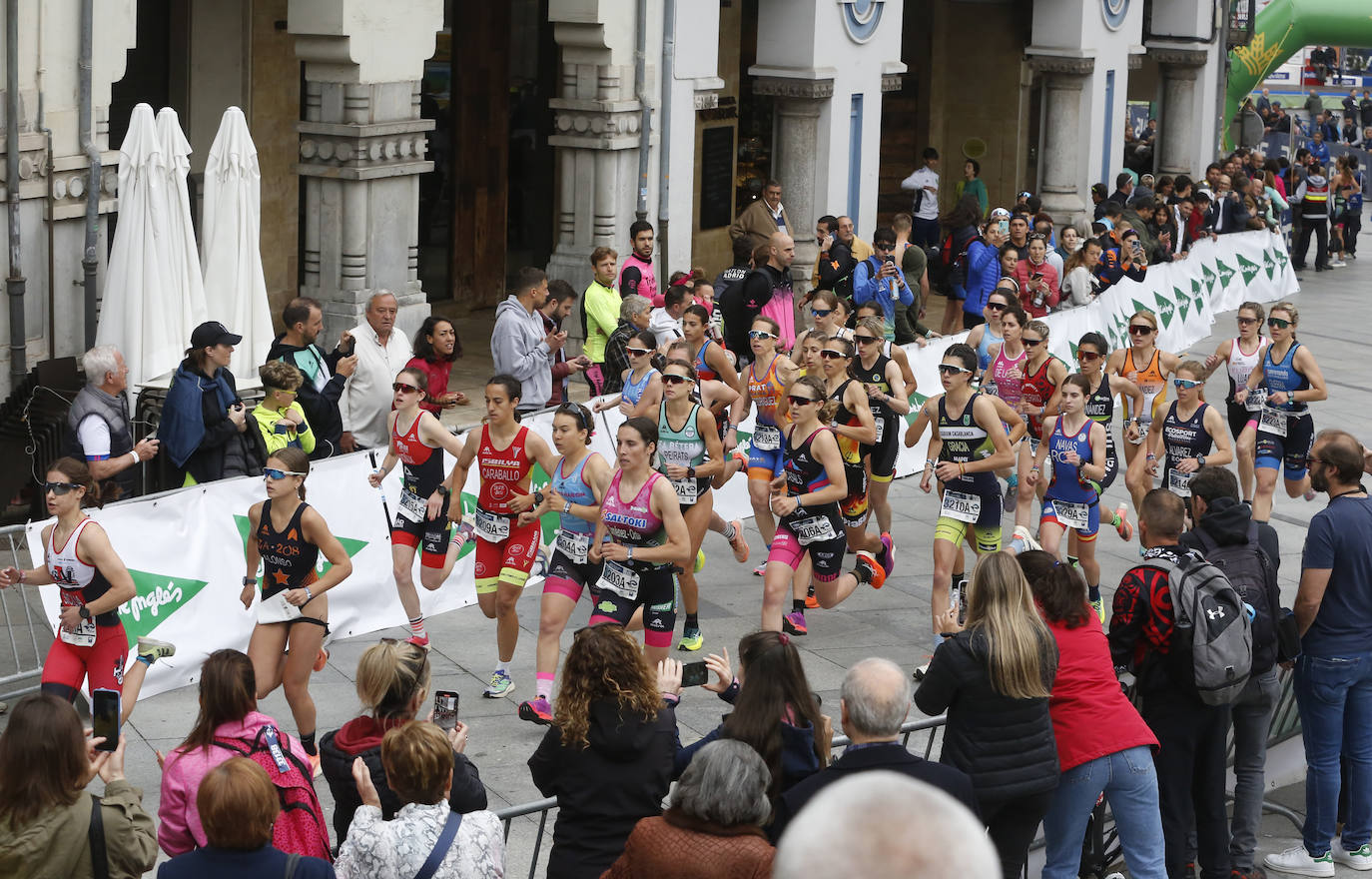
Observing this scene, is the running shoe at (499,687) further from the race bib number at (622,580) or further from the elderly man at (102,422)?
the elderly man at (102,422)

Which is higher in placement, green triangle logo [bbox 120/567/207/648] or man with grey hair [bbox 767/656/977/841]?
man with grey hair [bbox 767/656/977/841]

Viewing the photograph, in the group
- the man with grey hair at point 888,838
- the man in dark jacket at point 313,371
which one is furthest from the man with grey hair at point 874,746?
the man in dark jacket at point 313,371

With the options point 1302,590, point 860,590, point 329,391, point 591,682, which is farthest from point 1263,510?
point 591,682

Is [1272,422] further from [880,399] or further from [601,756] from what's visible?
[601,756]

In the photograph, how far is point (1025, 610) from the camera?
636 cm

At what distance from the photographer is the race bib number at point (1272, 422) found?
43.9ft

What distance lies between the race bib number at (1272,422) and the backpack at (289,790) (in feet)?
31.1

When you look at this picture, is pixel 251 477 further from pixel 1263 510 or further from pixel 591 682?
pixel 1263 510

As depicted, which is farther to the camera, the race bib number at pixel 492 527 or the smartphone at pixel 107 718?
the race bib number at pixel 492 527

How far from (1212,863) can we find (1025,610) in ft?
6.67

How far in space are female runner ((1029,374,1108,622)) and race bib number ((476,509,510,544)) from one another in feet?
11.4

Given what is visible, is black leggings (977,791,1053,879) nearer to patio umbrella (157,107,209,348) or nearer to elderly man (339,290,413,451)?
elderly man (339,290,413,451)

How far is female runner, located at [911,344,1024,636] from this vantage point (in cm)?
1065

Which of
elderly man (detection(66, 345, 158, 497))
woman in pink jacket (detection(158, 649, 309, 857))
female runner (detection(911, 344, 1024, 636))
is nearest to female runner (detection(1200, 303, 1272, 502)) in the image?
female runner (detection(911, 344, 1024, 636))
